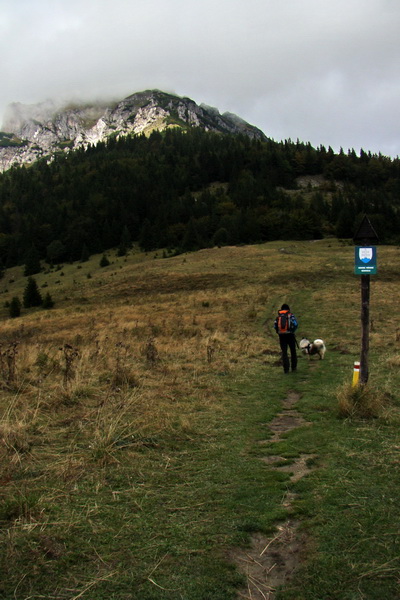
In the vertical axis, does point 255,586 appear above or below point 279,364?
above

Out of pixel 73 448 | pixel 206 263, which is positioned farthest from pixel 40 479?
pixel 206 263

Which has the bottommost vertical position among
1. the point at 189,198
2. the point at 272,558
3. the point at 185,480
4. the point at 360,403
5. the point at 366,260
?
the point at 360,403

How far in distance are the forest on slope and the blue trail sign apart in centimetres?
7196

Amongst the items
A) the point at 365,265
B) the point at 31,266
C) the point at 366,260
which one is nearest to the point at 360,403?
the point at 365,265

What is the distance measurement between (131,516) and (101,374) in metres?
7.32

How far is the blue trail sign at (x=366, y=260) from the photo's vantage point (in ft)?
28.0

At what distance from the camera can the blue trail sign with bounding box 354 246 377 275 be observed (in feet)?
28.0

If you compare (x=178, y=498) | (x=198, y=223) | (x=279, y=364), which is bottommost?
(x=279, y=364)

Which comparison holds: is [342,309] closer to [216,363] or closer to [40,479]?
[216,363]

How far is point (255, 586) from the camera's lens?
3057 mm

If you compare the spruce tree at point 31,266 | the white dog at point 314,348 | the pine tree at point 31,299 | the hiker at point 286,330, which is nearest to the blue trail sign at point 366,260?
the hiker at point 286,330

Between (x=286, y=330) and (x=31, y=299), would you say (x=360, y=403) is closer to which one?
(x=286, y=330)

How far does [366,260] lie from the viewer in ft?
28.4

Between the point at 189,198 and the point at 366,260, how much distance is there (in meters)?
109
